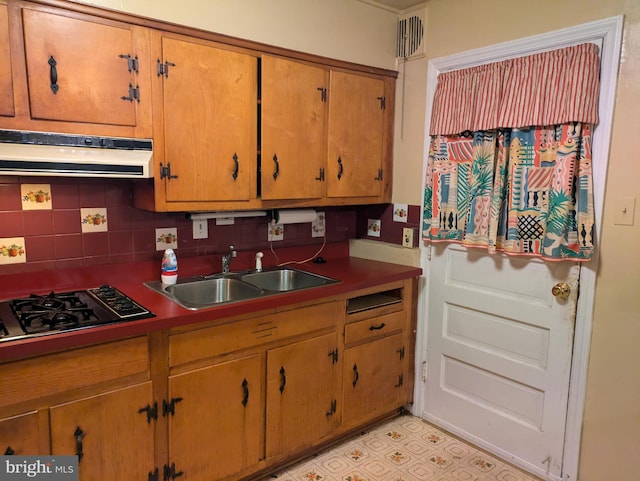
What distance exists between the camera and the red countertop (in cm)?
155

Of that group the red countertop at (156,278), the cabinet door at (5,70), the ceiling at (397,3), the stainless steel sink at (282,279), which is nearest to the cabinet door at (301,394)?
the red countertop at (156,278)

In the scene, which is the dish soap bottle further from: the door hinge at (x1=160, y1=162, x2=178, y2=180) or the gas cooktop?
the door hinge at (x1=160, y1=162, x2=178, y2=180)

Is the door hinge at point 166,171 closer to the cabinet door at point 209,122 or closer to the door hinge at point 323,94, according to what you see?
the cabinet door at point 209,122

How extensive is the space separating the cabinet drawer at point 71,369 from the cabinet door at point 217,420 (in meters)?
0.20

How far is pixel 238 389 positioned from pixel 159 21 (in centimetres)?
162

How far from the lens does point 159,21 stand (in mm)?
1933

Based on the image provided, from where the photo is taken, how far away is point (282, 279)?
2.71 metres

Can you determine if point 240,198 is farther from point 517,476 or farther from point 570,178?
point 517,476

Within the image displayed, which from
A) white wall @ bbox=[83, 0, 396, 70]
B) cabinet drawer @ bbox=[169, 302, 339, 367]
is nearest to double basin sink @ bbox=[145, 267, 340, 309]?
cabinet drawer @ bbox=[169, 302, 339, 367]

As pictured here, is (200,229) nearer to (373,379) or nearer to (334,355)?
(334,355)

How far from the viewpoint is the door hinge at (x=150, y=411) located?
1763 mm

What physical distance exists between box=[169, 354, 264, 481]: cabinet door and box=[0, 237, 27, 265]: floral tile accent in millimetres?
887

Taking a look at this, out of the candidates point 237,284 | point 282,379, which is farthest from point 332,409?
point 237,284

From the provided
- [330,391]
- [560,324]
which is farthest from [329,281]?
[560,324]
